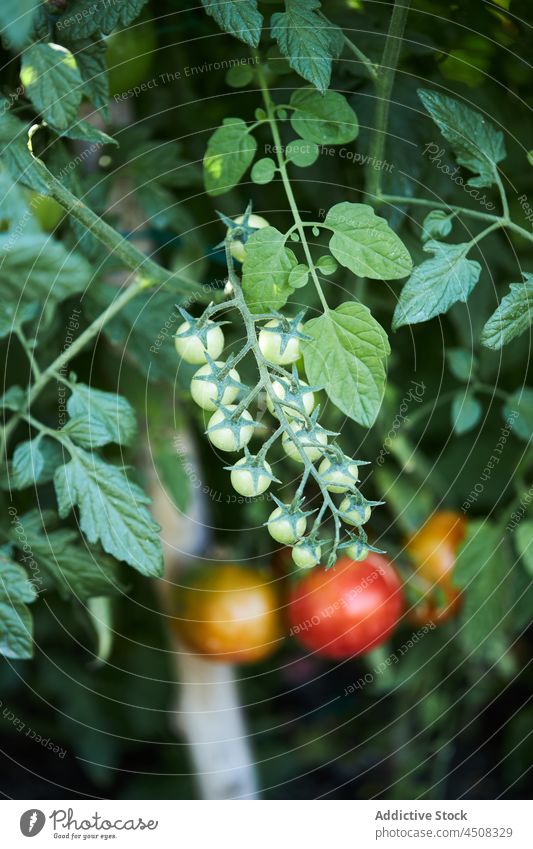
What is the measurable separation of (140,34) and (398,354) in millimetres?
235

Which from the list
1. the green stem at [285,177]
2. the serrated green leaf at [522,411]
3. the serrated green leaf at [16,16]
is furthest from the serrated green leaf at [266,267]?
the serrated green leaf at [522,411]

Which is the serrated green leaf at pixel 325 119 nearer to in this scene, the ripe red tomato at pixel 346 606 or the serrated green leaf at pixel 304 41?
the serrated green leaf at pixel 304 41

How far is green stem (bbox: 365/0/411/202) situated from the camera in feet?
1.05

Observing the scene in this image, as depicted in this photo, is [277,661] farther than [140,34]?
Yes

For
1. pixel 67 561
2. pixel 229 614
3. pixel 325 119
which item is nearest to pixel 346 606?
pixel 229 614

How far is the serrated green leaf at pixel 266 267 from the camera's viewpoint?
283 millimetres

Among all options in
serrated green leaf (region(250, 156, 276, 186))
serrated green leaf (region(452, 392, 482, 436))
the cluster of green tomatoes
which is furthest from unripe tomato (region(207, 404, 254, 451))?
serrated green leaf (region(452, 392, 482, 436))

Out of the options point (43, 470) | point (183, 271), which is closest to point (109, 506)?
point (43, 470)

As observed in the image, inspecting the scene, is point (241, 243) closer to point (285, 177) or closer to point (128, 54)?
point (285, 177)

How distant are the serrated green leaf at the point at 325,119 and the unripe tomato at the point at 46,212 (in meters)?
0.18

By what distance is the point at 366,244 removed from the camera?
0.93 ft

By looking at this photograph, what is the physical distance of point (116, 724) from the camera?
664mm

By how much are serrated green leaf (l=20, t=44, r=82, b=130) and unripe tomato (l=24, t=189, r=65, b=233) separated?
16 centimetres

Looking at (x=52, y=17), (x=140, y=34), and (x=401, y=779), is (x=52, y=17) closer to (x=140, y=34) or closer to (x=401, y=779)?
(x=140, y=34)
